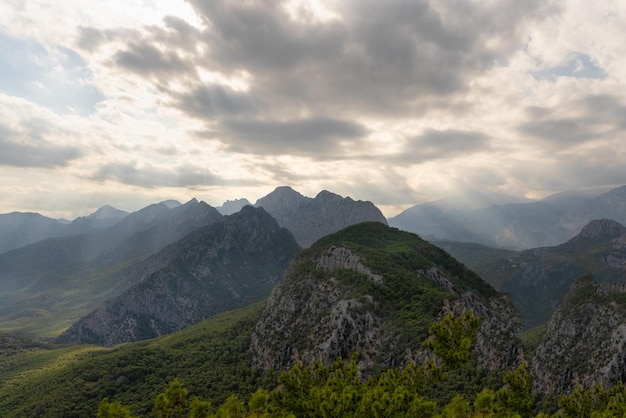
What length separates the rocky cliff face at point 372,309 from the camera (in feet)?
397

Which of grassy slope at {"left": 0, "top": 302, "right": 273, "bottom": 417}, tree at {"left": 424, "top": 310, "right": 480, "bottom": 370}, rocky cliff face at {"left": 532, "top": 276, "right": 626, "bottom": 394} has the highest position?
tree at {"left": 424, "top": 310, "right": 480, "bottom": 370}

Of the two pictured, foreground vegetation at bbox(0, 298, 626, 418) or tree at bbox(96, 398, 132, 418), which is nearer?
foreground vegetation at bbox(0, 298, 626, 418)

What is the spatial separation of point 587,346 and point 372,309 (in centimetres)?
6583

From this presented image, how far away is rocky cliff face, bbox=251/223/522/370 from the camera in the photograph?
397 ft

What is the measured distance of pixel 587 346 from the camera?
10444 centimetres

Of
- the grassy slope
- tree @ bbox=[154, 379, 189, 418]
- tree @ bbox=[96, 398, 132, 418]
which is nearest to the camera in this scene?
tree @ bbox=[96, 398, 132, 418]

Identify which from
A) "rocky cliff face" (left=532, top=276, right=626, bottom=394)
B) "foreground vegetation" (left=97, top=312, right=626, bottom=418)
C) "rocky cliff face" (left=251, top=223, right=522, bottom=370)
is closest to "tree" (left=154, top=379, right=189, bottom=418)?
"foreground vegetation" (left=97, top=312, right=626, bottom=418)

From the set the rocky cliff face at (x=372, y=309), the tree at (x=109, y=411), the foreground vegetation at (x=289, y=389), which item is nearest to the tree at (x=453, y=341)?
the foreground vegetation at (x=289, y=389)

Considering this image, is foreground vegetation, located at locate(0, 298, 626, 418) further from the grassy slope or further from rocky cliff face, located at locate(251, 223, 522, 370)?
rocky cliff face, located at locate(251, 223, 522, 370)

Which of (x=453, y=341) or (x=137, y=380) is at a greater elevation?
(x=453, y=341)

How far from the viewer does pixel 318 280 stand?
176 m

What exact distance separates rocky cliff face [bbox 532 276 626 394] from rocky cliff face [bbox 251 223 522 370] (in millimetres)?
9721

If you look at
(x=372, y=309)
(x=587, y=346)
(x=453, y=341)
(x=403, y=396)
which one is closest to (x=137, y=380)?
(x=372, y=309)

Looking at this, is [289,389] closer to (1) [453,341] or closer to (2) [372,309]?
(1) [453,341]
